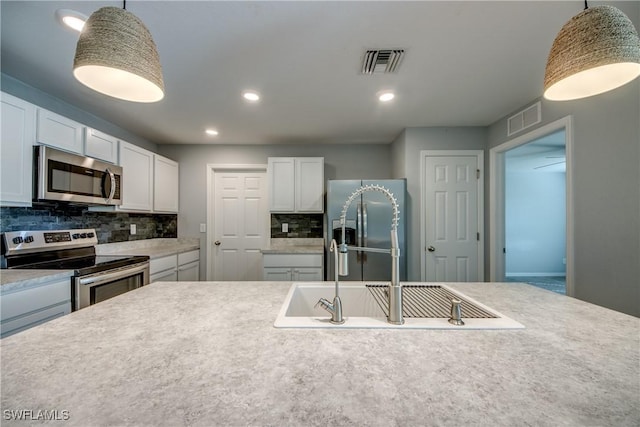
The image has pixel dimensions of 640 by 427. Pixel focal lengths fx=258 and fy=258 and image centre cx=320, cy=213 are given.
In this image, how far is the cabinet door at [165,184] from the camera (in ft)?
10.9

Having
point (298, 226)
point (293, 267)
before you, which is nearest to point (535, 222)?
point (298, 226)

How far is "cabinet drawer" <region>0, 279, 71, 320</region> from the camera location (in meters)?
1.43

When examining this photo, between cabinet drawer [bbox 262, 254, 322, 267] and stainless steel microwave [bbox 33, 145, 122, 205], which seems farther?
cabinet drawer [bbox 262, 254, 322, 267]

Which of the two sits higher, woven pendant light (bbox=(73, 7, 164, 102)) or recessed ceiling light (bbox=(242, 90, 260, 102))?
recessed ceiling light (bbox=(242, 90, 260, 102))

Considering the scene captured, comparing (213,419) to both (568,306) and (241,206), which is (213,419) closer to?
(568,306)

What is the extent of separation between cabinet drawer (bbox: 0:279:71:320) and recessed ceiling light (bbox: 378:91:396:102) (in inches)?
111

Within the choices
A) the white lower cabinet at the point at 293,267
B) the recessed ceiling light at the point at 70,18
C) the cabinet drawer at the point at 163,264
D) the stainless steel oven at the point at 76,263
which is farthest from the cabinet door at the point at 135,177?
the white lower cabinet at the point at 293,267

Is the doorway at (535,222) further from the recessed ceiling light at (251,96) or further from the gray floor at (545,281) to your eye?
the recessed ceiling light at (251,96)

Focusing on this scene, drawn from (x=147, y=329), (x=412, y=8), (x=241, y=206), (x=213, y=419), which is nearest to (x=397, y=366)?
(x=213, y=419)

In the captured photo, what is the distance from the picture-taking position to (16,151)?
1785 millimetres

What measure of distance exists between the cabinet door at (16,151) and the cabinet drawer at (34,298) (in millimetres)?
667

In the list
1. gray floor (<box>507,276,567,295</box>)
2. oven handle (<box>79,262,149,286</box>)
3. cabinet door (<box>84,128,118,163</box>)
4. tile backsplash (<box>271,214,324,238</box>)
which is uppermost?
cabinet door (<box>84,128,118,163</box>)

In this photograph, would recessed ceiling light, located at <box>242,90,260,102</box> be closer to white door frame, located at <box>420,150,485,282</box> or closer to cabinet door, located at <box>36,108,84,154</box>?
cabinet door, located at <box>36,108,84,154</box>

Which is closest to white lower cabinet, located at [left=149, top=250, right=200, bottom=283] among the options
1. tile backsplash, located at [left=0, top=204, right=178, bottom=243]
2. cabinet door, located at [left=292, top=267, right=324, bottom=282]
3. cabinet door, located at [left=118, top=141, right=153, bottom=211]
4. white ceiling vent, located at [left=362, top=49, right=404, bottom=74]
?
tile backsplash, located at [left=0, top=204, right=178, bottom=243]
